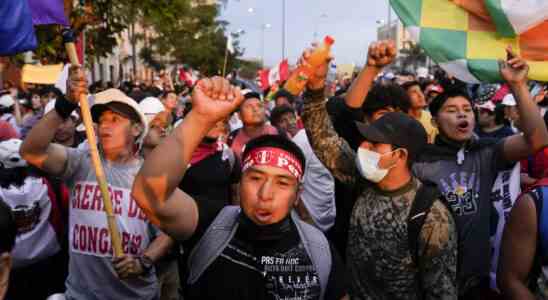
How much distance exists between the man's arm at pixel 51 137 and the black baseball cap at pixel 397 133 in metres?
1.60

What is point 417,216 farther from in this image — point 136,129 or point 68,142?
point 68,142

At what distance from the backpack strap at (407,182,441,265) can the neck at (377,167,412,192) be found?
0.11 m

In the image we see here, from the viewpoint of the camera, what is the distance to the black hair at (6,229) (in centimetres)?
198

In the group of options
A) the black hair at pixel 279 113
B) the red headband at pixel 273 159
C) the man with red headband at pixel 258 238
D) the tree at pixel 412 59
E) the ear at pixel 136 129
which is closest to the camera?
the man with red headband at pixel 258 238

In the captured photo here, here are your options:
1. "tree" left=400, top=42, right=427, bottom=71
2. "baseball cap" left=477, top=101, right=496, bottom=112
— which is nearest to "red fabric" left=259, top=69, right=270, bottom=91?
"baseball cap" left=477, top=101, right=496, bottom=112

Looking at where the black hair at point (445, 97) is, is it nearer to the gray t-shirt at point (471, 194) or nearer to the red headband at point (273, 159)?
the gray t-shirt at point (471, 194)

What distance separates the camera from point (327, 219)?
16.2 ft

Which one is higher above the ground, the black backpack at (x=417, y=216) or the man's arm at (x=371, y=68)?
the man's arm at (x=371, y=68)

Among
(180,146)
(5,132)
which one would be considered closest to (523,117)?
(180,146)

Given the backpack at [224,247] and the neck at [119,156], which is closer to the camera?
the backpack at [224,247]

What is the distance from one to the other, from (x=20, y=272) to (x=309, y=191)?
225 cm

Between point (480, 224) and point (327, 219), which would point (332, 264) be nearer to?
point (480, 224)

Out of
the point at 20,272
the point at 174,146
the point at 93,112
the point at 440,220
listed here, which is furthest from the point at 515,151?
the point at 20,272

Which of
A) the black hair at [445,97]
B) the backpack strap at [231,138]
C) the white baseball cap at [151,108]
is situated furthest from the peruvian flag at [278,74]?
the black hair at [445,97]
